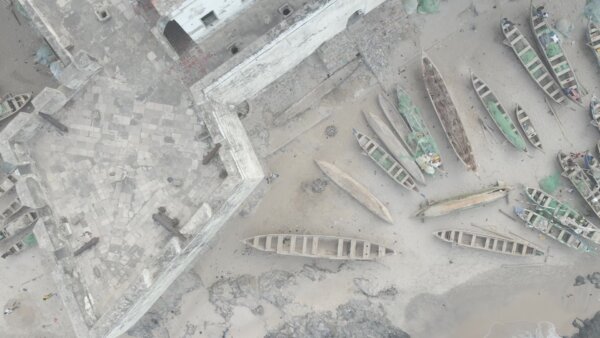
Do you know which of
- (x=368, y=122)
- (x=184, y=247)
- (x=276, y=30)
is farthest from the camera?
(x=368, y=122)

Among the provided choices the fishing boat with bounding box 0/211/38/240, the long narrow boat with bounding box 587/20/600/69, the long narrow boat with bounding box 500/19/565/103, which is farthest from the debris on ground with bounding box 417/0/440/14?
the fishing boat with bounding box 0/211/38/240

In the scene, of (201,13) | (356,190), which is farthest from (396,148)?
(201,13)

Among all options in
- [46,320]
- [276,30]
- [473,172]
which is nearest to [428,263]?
[473,172]

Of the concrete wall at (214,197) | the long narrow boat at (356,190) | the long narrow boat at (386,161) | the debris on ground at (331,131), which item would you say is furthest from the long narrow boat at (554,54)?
the concrete wall at (214,197)

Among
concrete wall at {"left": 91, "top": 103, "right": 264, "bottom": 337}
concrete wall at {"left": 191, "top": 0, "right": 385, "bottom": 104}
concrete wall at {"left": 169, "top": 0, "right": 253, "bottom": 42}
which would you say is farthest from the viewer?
concrete wall at {"left": 91, "top": 103, "right": 264, "bottom": 337}

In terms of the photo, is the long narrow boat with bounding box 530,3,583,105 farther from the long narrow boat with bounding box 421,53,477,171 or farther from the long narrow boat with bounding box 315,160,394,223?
the long narrow boat with bounding box 315,160,394,223

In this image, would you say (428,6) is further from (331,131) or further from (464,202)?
(464,202)

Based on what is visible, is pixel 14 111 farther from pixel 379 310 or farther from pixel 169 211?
pixel 379 310
